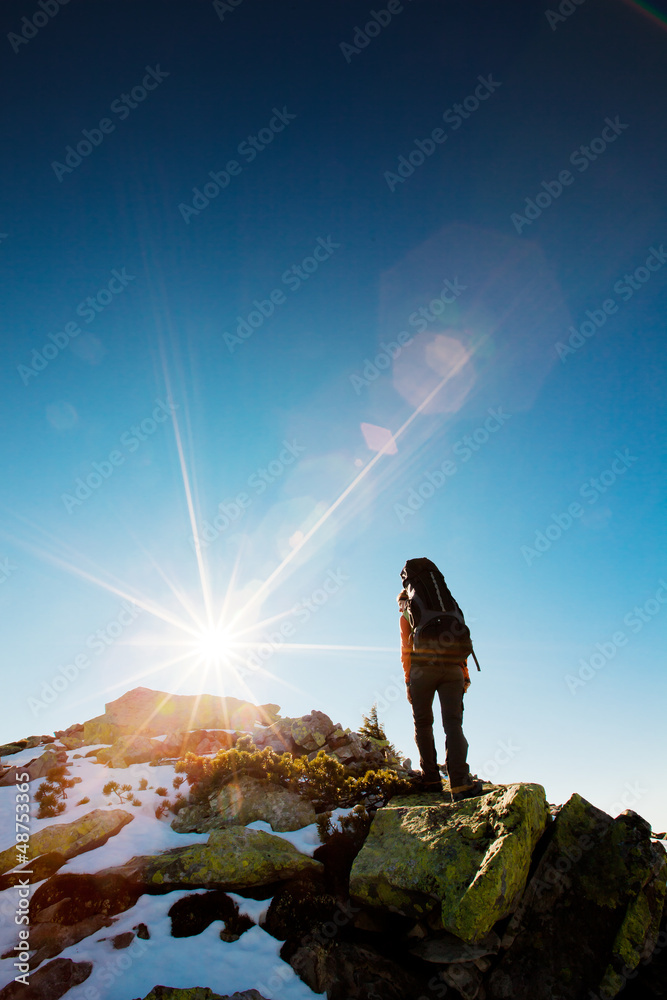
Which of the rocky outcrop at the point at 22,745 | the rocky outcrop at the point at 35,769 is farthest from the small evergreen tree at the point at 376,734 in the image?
the rocky outcrop at the point at 22,745

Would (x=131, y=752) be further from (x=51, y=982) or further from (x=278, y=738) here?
(x=51, y=982)

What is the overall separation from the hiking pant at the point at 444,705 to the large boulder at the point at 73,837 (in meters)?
8.46

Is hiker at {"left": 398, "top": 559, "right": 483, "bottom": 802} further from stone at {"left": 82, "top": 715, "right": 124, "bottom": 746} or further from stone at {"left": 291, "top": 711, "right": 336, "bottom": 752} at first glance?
stone at {"left": 82, "top": 715, "right": 124, "bottom": 746}

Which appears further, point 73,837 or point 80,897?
point 73,837

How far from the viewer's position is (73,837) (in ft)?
34.5

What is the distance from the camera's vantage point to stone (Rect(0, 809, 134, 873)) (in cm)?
1014

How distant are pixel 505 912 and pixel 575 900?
1310mm

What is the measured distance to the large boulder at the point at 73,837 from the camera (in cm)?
1013

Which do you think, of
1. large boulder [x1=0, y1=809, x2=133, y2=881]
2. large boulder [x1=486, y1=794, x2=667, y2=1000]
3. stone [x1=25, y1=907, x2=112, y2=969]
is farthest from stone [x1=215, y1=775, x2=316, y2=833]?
large boulder [x1=486, y1=794, x2=667, y2=1000]

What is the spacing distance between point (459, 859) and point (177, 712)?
2482cm

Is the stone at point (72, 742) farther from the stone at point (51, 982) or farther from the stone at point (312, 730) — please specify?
the stone at point (51, 982)

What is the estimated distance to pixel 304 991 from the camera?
21.1ft

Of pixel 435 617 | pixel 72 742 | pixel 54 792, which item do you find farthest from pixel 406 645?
pixel 72 742

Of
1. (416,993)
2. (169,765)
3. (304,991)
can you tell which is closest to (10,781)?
(169,765)
